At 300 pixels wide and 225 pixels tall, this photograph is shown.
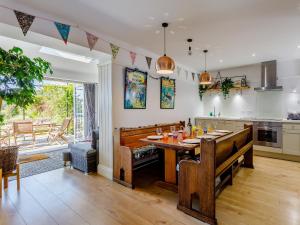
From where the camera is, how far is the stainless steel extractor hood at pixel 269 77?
4885mm

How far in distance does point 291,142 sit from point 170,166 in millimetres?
3334

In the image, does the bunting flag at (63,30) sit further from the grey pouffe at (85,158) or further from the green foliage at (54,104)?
the green foliage at (54,104)

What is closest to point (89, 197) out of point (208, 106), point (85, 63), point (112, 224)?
point (112, 224)

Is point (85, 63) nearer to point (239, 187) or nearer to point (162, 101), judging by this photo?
point (162, 101)

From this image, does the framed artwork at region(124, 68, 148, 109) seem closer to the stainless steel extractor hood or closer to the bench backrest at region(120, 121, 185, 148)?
the bench backrest at region(120, 121, 185, 148)

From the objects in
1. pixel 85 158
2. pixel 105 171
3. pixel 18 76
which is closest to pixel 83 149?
pixel 85 158

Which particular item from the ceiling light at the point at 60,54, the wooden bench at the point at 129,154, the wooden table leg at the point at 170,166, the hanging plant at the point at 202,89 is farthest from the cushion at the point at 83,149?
the hanging plant at the point at 202,89

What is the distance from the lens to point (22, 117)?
7543mm

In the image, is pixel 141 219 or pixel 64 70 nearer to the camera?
pixel 141 219

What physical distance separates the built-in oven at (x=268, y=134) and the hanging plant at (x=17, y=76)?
5.08 metres

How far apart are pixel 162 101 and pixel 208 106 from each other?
99.1 inches

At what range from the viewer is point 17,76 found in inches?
95.3

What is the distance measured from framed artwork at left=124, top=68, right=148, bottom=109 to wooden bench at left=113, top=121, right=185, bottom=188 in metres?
0.54

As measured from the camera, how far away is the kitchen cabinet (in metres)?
4.19
